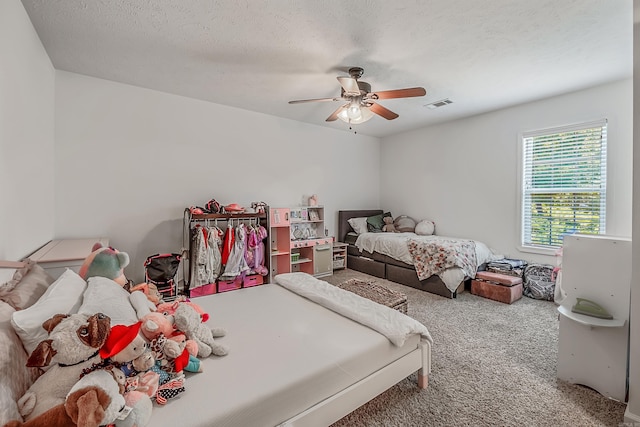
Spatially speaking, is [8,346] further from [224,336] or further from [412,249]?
[412,249]

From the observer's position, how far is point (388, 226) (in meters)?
5.57

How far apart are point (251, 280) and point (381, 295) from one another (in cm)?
191

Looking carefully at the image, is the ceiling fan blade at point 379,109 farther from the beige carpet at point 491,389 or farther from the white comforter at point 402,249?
the beige carpet at point 491,389

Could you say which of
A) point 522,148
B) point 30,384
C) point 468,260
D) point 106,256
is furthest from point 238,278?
point 522,148

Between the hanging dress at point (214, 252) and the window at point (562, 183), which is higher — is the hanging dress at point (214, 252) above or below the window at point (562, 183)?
below

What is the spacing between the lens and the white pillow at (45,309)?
1.06m

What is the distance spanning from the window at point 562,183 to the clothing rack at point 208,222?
12.6 ft

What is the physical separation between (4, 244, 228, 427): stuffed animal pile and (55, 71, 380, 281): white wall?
92.2 inches

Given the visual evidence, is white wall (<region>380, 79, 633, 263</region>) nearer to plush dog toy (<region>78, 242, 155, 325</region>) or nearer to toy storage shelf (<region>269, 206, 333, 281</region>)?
toy storage shelf (<region>269, 206, 333, 281</region>)

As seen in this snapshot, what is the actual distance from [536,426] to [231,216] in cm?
343

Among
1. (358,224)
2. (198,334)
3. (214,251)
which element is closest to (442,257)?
(358,224)

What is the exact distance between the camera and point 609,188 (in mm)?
3355

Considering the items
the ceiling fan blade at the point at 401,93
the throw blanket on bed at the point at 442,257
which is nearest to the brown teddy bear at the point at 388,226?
the throw blanket on bed at the point at 442,257

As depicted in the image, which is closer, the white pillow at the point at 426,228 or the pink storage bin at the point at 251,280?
the pink storage bin at the point at 251,280
